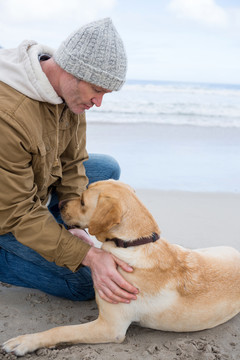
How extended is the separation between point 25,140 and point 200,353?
160 cm

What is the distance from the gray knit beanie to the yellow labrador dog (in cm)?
66

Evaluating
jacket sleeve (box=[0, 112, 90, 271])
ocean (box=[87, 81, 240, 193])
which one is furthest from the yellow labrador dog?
ocean (box=[87, 81, 240, 193])

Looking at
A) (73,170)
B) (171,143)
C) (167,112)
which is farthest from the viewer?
(167,112)

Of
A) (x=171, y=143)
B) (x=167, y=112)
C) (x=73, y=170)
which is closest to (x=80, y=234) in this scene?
(x=73, y=170)

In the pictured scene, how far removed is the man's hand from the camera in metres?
2.36

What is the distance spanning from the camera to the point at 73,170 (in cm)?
325

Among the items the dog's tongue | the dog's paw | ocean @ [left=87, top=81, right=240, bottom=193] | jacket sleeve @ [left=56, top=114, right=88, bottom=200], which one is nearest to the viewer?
the dog's paw

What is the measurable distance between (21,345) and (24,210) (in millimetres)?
769

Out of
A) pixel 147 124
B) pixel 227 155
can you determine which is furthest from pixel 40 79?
pixel 147 124

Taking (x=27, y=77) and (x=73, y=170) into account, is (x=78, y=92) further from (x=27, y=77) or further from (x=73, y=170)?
(x=73, y=170)

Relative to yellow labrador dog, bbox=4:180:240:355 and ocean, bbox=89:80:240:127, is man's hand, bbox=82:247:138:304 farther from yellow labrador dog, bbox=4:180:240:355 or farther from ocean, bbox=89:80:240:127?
ocean, bbox=89:80:240:127

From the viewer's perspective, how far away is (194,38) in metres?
25.3

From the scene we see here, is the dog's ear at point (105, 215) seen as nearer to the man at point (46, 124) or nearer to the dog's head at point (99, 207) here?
the dog's head at point (99, 207)

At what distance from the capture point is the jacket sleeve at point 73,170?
316 centimetres
